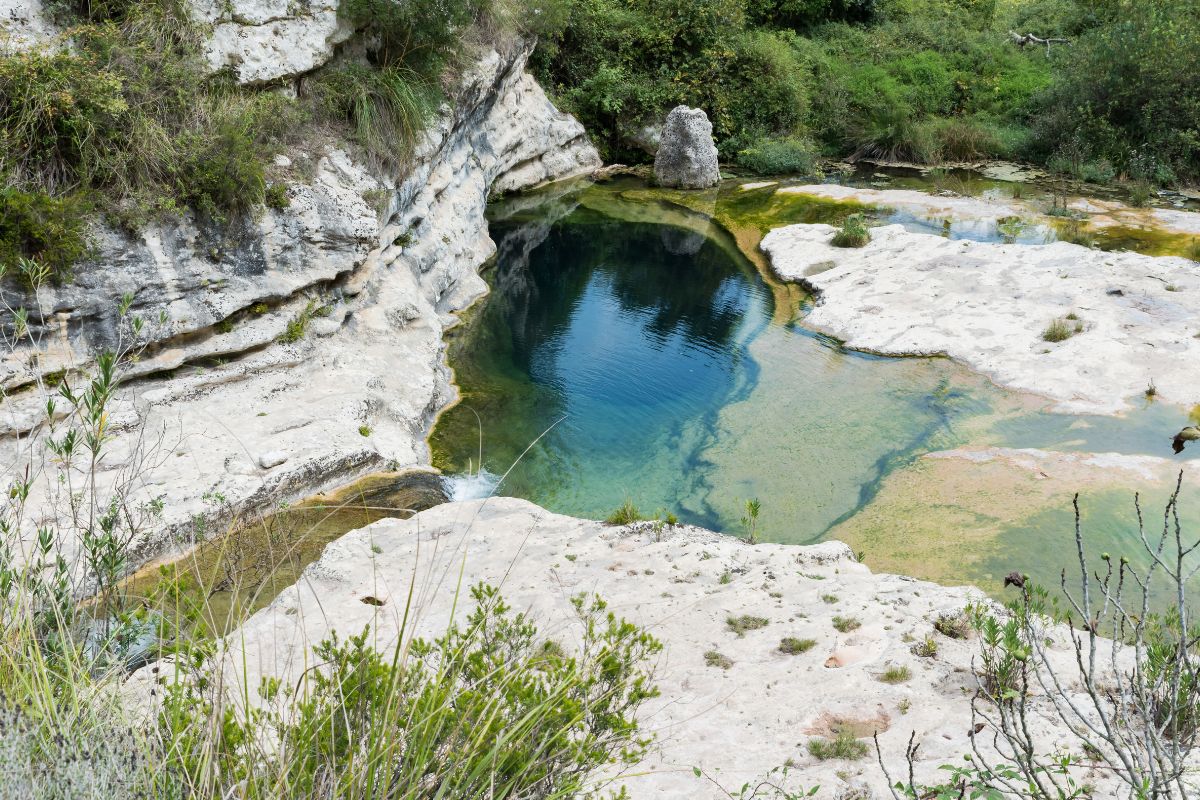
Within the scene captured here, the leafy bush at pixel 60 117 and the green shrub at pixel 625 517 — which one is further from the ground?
the leafy bush at pixel 60 117

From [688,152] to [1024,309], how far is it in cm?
1107

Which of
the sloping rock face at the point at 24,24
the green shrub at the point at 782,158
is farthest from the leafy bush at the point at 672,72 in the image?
the sloping rock face at the point at 24,24

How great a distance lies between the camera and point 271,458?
7965 mm

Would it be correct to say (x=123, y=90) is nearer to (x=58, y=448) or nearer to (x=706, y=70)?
(x=58, y=448)

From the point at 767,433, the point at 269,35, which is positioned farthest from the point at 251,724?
the point at 269,35

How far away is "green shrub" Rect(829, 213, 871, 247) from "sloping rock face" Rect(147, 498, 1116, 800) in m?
10.3

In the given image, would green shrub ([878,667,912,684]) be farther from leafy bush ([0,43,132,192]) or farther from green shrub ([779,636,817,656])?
leafy bush ([0,43,132,192])

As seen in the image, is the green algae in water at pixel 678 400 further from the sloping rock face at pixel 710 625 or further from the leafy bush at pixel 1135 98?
the leafy bush at pixel 1135 98

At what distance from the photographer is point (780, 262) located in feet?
52.3

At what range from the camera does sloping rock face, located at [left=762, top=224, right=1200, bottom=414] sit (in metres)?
10.7

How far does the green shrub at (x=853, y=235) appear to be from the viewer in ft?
52.4

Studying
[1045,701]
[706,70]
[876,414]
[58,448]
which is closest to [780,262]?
[876,414]

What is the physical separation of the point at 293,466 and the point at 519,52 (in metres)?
13.1

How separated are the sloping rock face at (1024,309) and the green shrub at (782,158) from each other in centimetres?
722
